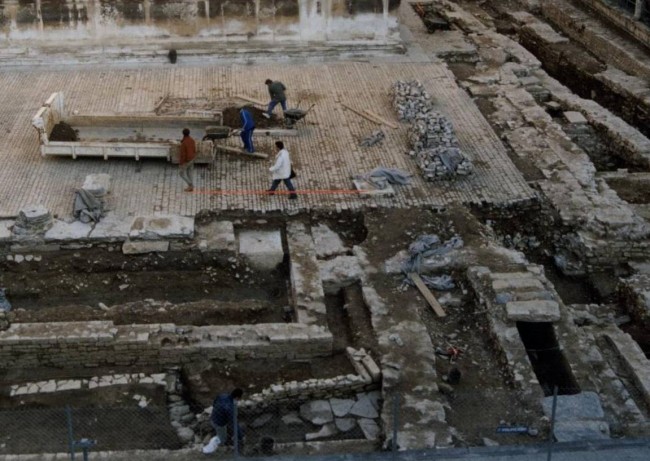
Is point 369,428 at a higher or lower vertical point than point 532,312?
lower

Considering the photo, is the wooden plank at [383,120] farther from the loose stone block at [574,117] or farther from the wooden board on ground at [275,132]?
the loose stone block at [574,117]

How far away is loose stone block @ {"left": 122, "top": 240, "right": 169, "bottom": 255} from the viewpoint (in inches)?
517

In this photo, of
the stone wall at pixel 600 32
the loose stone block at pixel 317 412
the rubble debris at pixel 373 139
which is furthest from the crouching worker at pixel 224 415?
the stone wall at pixel 600 32

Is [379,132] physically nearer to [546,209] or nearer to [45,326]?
[546,209]

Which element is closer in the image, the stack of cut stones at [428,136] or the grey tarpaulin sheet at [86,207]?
the grey tarpaulin sheet at [86,207]

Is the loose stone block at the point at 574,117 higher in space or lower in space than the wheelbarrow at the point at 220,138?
lower

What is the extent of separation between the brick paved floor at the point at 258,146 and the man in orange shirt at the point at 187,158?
24 centimetres

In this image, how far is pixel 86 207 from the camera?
13.8m

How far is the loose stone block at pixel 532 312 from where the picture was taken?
37.9 feet

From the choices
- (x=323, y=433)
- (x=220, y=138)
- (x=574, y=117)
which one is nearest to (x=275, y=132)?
(x=220, y=138)

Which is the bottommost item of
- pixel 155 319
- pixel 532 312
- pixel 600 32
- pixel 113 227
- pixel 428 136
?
pixel 155 319

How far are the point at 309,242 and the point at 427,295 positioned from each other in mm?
2274

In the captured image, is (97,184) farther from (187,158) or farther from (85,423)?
(85,423)

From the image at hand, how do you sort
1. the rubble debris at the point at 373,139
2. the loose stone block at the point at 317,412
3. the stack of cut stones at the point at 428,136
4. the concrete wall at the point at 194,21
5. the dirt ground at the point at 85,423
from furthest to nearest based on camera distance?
the concrete wall at the point at 194,21 < the rubble debris at the point at 373,139 < the stack of cut stones at the point at 428,136 < the loose stone block at the point at 317,412 < the dirt ground at the point at 85,423
